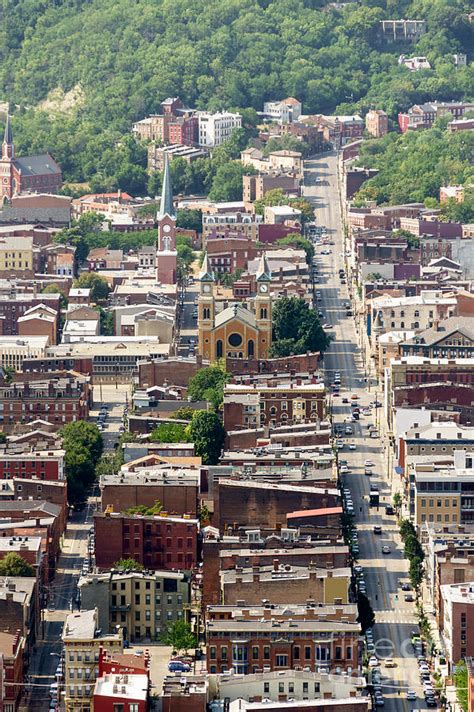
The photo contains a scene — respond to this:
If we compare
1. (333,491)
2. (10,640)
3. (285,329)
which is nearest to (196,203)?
(285,329)

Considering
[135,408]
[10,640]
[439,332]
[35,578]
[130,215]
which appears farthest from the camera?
[130,215]

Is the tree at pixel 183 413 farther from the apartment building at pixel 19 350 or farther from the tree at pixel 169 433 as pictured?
the apartment building at pixel 19 350

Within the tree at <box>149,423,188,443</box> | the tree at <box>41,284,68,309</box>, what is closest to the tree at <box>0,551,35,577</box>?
the tree at <box>149,423,188,443</box>

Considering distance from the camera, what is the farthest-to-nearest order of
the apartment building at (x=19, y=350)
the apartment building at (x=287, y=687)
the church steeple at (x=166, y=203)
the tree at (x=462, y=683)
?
the church steeple at (x=166, y=203)
the apartment building at (x=19, y=350)
the tree at (x=462, y=683)
the apartment building at (x=287, y=687)

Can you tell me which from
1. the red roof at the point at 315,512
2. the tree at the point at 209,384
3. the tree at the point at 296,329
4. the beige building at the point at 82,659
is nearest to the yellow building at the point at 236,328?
the tree at the point at 296,329

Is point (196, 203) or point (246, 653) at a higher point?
point (196, 203)

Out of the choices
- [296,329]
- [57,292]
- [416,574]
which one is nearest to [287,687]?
[416,574]

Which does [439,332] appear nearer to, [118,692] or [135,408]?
[135,408]
